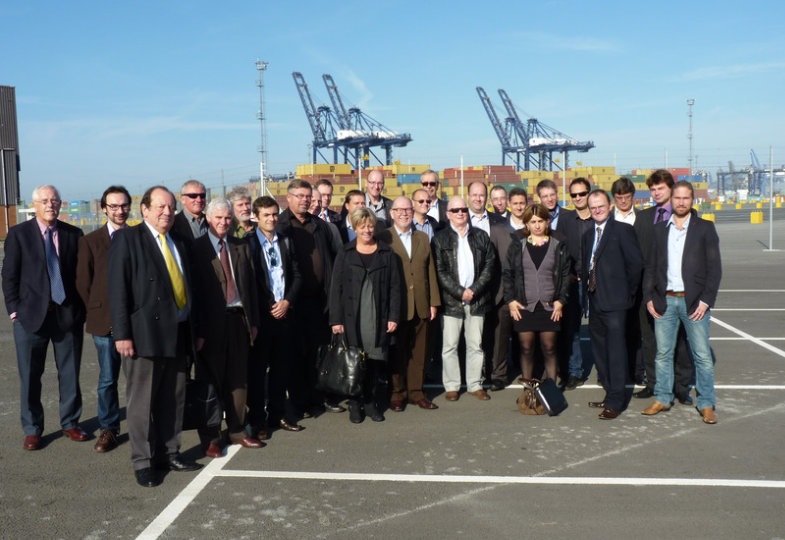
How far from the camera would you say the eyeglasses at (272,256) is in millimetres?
5441

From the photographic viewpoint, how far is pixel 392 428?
5.58 meters

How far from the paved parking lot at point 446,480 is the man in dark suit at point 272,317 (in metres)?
0.26

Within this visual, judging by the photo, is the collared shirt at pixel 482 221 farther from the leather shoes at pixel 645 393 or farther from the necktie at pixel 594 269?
the leather shoes at pixel 645 393

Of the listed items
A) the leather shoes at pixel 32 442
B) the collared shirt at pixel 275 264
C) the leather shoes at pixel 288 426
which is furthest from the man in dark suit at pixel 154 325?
the leather shoes at pixel 32 442

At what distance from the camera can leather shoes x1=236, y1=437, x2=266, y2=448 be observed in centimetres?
511

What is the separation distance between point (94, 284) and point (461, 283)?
3.06 meters

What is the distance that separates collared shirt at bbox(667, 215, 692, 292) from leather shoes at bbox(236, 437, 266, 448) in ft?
11.3

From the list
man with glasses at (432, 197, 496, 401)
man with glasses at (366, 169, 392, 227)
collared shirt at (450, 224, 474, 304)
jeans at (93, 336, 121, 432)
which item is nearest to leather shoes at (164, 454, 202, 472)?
jeans at (93, 336, 121, 432)

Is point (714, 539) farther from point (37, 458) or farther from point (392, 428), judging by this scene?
point (37, 458)

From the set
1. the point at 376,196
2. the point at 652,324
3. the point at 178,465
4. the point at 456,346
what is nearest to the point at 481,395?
the point at 456,346

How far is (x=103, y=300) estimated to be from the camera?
498 cm

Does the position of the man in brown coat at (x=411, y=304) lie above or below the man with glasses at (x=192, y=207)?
below

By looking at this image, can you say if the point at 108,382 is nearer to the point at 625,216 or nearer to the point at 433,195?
the point at 433,195

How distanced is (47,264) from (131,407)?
1321 mm
